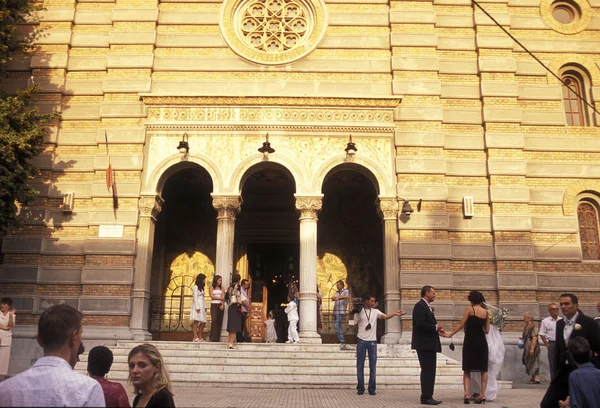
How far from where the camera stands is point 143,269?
589 inches

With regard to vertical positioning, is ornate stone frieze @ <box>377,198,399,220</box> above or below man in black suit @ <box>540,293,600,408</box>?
above

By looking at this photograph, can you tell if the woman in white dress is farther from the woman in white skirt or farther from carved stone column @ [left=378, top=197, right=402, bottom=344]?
carved stone column @ [left=378, top=197, right=402, bottom=344]

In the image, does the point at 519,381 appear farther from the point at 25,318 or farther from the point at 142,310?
the point at 25,318

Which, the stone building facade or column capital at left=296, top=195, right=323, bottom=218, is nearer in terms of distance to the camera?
the stone building facade

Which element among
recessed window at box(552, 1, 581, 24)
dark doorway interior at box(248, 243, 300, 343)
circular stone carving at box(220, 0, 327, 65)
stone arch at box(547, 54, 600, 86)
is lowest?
dark doorway interior at box(248, 243, 300, 343)

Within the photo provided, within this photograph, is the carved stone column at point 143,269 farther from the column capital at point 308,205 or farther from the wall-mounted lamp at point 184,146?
the column capital at point 308,205

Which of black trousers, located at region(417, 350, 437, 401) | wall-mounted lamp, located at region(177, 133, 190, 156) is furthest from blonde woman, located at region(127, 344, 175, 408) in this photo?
wall-mounted lamp, located at region(177, 133, 190, 156)

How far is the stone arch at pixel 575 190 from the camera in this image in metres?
15.8

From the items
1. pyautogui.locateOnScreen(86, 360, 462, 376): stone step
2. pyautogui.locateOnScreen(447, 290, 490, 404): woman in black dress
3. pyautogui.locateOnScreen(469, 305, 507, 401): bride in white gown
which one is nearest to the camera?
pyautogui.locateOnScreen(447, 290, 490, 404): woman in black dress

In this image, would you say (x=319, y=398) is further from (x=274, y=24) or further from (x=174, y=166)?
(x=274, y=24)

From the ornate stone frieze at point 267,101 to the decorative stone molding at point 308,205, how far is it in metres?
2.91

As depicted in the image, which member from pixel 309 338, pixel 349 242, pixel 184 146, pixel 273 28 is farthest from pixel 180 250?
pixel 273 28

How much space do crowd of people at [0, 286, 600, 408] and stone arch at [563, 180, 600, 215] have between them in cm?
373

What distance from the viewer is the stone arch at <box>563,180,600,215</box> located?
15.8 meters
